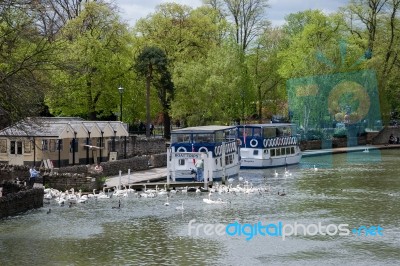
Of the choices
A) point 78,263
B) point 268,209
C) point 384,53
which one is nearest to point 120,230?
point 78,263

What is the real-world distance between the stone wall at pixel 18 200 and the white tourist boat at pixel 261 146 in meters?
30.4

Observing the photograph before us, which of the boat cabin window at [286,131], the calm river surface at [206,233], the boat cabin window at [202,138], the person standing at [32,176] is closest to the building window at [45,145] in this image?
the person standing at [32,176]

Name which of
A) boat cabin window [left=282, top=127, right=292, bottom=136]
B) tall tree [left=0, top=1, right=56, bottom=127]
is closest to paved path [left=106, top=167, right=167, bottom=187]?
tall tree [left=0, top=1, right=56, bottom=127]

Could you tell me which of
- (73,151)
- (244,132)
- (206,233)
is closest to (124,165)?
(73,151)

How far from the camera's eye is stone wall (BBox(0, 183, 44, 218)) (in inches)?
1476

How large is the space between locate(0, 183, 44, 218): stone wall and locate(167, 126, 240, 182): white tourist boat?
12078 mm

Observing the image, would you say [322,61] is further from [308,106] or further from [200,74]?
[200,74]

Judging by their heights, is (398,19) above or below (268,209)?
above

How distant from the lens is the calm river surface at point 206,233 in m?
28.8

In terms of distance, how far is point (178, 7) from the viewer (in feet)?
295

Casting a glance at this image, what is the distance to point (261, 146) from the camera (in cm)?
6975

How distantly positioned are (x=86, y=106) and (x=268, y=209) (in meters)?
41.5

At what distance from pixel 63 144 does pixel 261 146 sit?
66.6 feet

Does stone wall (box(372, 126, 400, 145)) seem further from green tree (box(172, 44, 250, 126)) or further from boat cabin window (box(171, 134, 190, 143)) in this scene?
boat cabin window (box(171, 134, 190, 143))
